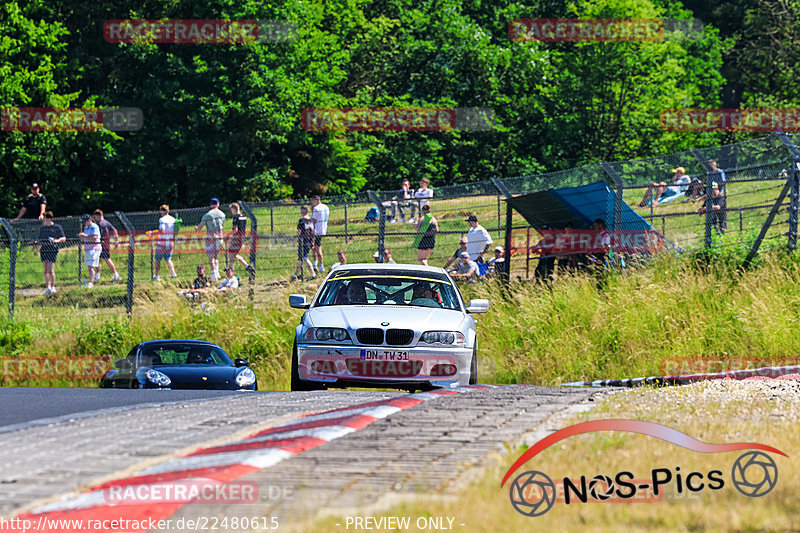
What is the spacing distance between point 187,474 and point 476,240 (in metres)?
16.0

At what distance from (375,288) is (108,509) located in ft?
29.8

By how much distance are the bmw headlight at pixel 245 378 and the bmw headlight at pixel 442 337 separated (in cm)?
393

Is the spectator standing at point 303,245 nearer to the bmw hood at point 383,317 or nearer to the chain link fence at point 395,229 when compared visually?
the chain link fence at point 395,229

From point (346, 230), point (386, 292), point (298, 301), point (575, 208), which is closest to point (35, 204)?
point (346, 230)

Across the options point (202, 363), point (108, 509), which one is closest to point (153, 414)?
point (108, 509)

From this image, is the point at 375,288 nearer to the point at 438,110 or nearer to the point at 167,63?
the point at 167,63

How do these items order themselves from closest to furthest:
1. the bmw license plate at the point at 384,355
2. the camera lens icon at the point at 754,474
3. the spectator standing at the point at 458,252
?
the camera lens icon at the point at 754,474 → the bmw license plate at the point at 384,355 → the spectator standing at the point at 458,252

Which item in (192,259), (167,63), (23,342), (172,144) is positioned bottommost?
(23,342)

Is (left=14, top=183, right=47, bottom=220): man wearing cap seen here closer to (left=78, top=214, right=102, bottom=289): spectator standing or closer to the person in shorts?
(left=78, top=214, right=102, bottom=289): spectator standing

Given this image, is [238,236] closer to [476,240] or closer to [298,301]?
[476,240]

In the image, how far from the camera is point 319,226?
22.5 meters

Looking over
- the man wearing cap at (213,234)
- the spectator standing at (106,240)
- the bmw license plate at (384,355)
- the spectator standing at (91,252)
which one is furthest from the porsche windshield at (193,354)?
the spectator standing at (91,252)

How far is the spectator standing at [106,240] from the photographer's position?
76.3ft

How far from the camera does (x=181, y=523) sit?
4449mm
